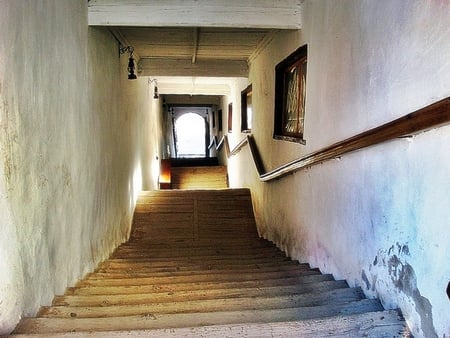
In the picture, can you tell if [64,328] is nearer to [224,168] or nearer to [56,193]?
[56,193]

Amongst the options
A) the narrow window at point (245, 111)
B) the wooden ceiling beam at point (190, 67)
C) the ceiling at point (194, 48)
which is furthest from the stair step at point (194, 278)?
the narrow window at point (245, 111)

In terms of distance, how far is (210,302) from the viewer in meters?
1.98

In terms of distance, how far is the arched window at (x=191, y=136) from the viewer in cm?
1748

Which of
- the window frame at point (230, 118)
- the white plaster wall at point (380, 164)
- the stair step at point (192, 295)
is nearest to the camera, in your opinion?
the white plaster wall at point (380, 164)

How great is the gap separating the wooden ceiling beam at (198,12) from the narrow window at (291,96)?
1.19 feet

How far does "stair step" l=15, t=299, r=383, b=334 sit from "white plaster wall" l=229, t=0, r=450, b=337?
0.34 metres

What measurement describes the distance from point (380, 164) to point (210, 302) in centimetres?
103

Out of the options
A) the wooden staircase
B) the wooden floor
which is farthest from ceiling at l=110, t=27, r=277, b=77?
the wooden floor

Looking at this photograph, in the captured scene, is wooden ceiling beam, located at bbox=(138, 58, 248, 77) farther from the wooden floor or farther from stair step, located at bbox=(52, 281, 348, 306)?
stair step, located at bbox=(52, 281, 348, 306)

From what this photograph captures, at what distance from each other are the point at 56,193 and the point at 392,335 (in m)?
1.74

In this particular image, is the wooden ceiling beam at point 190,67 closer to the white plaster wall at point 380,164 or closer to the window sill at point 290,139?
the window sill at point 290,139

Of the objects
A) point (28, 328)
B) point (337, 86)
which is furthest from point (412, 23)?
point (28, 328)

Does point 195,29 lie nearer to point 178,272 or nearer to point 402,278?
point 178,272

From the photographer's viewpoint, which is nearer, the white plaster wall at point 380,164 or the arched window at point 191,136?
the white plaster wall at point 380,164
